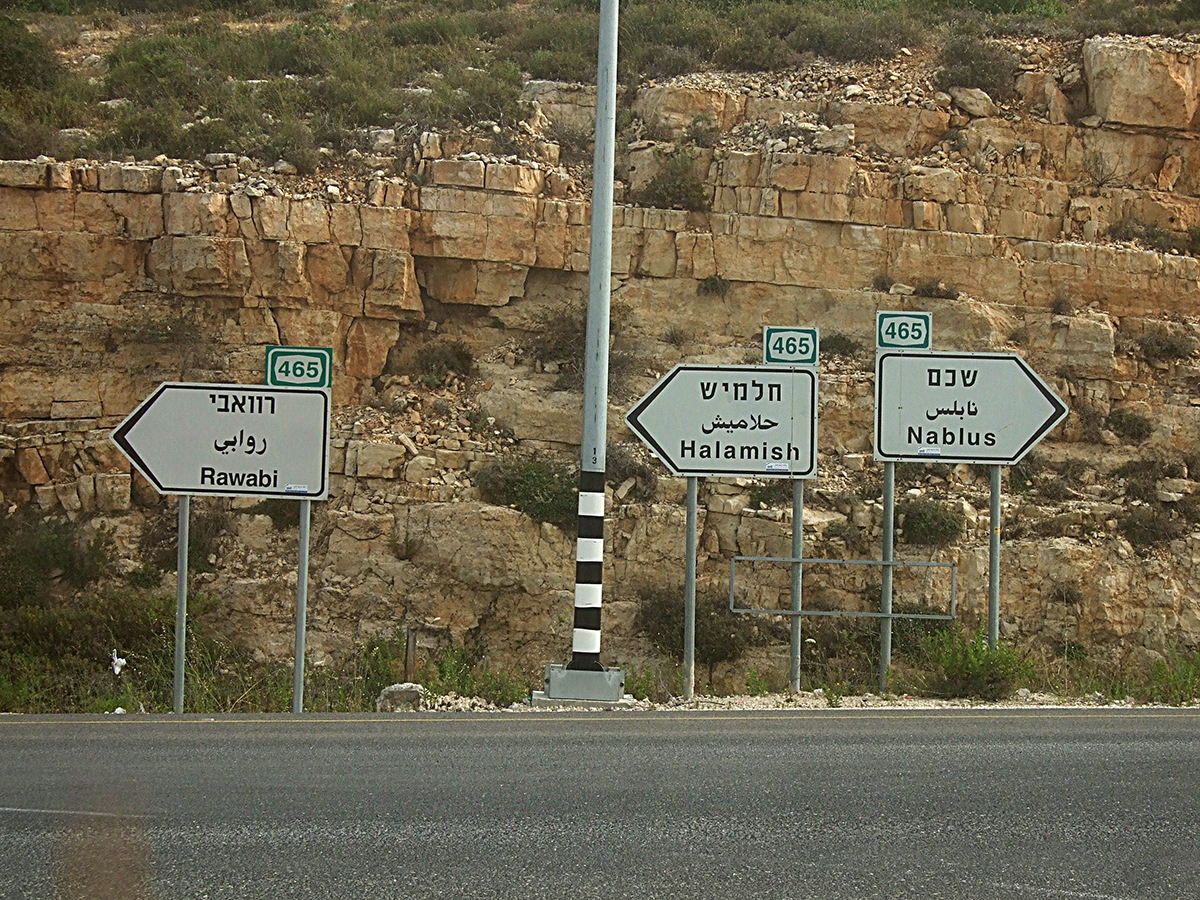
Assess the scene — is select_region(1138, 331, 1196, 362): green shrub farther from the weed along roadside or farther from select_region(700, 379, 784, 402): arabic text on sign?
select_region(700, 379, 784, 402): arabic text on sign

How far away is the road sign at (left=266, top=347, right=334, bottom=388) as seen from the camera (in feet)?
40.2

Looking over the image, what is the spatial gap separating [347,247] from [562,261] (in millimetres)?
3825

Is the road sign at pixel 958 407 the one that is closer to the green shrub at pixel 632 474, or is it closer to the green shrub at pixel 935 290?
the green shrub at pixel 632 474

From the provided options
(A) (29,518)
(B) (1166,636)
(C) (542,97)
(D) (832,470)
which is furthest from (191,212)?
(B) (1166,636)

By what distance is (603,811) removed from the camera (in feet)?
19.9

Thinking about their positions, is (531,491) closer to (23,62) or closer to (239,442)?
(239,442)

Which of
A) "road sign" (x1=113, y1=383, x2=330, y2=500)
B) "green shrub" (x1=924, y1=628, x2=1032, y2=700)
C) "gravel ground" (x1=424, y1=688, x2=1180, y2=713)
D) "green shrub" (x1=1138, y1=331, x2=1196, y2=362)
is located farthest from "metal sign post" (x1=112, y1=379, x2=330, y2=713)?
"green shrub" (x1=1138, y1=331, x2=1196, y2=362)

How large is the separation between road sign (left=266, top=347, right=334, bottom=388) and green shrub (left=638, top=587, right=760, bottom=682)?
8.21 metres

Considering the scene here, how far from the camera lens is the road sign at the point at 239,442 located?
11211 mm

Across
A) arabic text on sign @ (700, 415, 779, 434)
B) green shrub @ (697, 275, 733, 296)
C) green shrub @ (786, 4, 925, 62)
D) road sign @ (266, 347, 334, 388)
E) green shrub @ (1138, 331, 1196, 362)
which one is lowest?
arabic text on sign @ (700, 415, 779, 434)

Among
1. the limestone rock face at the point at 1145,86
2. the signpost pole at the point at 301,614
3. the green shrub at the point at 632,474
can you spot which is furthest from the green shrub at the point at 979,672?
the limestone rock face at the point at 1145,86

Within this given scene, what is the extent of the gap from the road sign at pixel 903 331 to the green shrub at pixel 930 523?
319 inches

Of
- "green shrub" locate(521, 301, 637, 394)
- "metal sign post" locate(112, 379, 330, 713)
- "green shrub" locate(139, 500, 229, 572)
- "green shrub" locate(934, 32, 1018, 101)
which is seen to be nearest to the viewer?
"metal sign post" locate(112, 379, 330, 713)

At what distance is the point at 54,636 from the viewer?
17156mm
